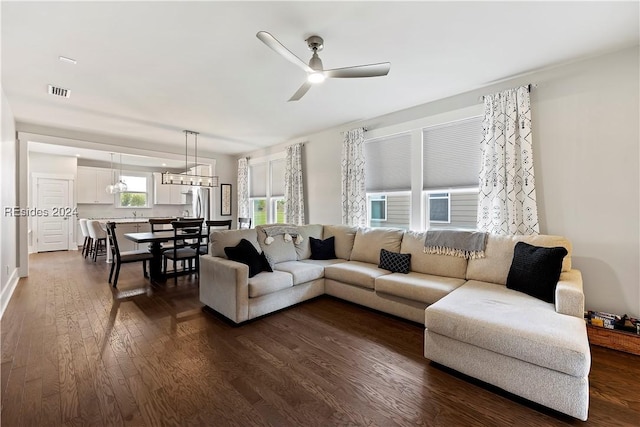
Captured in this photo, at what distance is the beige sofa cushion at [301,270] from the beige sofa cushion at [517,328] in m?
1.65

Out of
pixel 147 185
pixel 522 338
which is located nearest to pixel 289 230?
pixel 522 338

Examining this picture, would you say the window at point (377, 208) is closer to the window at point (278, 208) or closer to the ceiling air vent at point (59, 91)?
the window at point (278, 208)

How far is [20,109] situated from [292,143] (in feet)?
14.2

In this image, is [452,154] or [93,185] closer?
[452,154]

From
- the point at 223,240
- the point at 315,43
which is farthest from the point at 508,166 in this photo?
the point at 223,240

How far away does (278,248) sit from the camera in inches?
152

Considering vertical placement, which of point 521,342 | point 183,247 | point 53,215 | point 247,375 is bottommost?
point 247,375

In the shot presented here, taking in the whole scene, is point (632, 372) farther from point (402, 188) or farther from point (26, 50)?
point (26, 50)

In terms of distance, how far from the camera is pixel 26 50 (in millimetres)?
2523

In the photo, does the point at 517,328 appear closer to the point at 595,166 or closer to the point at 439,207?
the point at 595,166

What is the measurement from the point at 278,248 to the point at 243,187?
12.8ft

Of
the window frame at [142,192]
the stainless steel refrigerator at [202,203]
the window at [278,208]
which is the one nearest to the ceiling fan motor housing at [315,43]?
the window at [278,208]

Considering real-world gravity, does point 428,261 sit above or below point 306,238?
below

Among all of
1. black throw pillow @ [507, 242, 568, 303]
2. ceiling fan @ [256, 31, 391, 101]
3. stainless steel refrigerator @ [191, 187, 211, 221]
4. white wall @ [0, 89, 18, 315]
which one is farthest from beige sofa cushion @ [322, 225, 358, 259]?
stainless steel refrigerator @ [191, 187, 211, 221]
